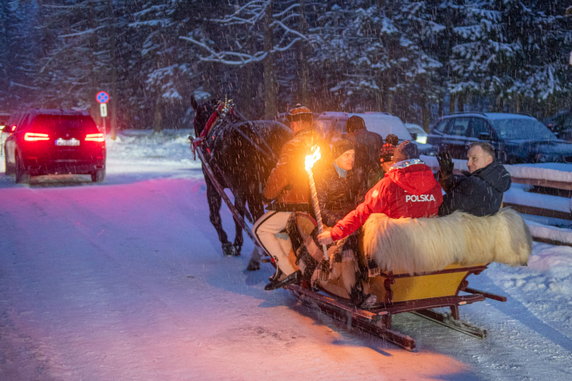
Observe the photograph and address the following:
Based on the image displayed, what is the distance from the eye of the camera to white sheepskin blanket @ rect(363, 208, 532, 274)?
4.77 m

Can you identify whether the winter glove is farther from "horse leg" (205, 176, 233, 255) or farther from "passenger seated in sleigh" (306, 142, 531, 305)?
"horse leg" (205, 176, 233, 255)

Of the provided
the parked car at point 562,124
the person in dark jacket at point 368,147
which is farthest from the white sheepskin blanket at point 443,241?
the parked car at point 562,124

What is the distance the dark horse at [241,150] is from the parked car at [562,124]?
23.6m

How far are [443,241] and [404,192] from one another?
483 mm

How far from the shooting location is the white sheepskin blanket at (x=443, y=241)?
15.6ft

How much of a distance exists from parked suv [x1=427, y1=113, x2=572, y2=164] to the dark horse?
921 centimetres

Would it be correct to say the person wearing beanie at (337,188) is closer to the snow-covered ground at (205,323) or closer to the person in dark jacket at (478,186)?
the snow-covered ground at (205,323)

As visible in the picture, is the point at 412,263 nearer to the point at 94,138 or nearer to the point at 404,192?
the point at 404,192

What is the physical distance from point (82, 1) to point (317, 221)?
46.5 m

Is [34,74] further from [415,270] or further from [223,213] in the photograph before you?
[415,270]

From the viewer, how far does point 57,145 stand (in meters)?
16.5

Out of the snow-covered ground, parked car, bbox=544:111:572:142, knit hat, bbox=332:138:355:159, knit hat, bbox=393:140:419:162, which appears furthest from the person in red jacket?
parked car, bbox=544:111:572:142

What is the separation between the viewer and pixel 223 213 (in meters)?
12.4

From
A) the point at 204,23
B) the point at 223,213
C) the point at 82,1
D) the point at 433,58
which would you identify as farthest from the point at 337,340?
the point at 82,1
